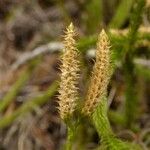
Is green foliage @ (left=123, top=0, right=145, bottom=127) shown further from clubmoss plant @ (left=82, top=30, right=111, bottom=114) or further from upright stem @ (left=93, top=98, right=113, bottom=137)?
clubmoss plant @ (left=82, top=30, right=111, bottom=114)

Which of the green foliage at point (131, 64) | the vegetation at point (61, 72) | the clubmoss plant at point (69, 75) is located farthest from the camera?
the vegetation at point (61, 72)

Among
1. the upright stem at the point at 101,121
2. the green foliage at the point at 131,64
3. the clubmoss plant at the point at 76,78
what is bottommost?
the upright stem at the point at 101,121

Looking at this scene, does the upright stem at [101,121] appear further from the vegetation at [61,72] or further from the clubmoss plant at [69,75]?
the clubmoss plant at [69,75]

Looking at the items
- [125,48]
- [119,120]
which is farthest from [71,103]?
[119,120]

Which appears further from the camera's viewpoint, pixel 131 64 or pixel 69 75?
pixel 131 64

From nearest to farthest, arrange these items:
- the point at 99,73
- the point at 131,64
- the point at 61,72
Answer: the point at 99,73 < the point at 131,64 < the point at 61,72

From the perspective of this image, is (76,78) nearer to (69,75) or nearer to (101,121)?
(69,75)

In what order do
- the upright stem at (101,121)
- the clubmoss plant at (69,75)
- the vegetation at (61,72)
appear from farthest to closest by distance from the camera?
1. the vegetation at (61,72)
2. the upright stem at (101,121)
3. the clubmoss plant at (69,75)

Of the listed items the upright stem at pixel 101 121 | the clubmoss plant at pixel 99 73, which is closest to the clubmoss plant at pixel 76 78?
the clubmoss plant at pixel 99 73

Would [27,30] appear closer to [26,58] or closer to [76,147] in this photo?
[26,58]

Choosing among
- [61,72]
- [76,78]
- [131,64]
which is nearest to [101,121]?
[76,78]

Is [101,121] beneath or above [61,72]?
beneath

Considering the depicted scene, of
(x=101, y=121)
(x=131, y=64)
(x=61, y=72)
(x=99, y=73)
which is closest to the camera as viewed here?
(x=99, y=73)
